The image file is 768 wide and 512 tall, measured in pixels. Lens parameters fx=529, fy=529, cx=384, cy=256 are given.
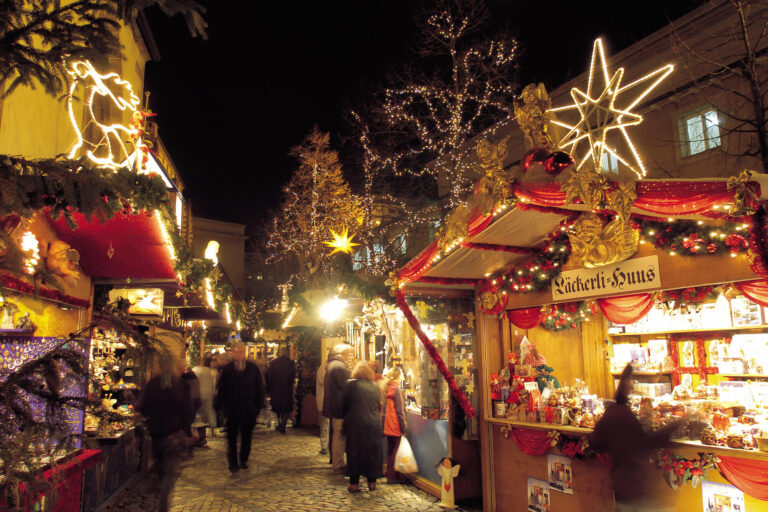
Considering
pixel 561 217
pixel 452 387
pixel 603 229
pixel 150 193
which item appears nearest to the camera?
pixel 150 193

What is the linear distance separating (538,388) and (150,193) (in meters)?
6.12

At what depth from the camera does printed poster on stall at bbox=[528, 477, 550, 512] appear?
6.64 m

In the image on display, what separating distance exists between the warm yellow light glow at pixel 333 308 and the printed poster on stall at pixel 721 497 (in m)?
6.83

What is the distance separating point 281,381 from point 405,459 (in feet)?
17.5

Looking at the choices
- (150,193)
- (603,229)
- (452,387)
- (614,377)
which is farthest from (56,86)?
(614,377)

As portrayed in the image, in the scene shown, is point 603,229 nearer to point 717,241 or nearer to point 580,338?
point 717,241

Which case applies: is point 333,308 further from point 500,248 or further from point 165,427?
point 500,248

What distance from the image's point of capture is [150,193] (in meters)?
3.64

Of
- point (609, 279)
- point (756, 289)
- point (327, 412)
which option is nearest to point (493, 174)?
point (609, 279)

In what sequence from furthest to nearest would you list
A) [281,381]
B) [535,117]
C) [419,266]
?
[281,381] < [419,266] < [535,117]

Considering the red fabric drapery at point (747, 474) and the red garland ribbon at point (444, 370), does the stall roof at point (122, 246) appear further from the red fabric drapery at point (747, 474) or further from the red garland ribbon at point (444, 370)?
the red fabric drapery at point (747, 474)

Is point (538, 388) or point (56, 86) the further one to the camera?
point (538, 388)

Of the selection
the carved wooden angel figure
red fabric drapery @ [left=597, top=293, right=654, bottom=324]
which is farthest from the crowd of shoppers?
red fabric drapery @ [left=597, top=293, right=654, bottom=324]

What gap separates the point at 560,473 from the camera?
6.47m
